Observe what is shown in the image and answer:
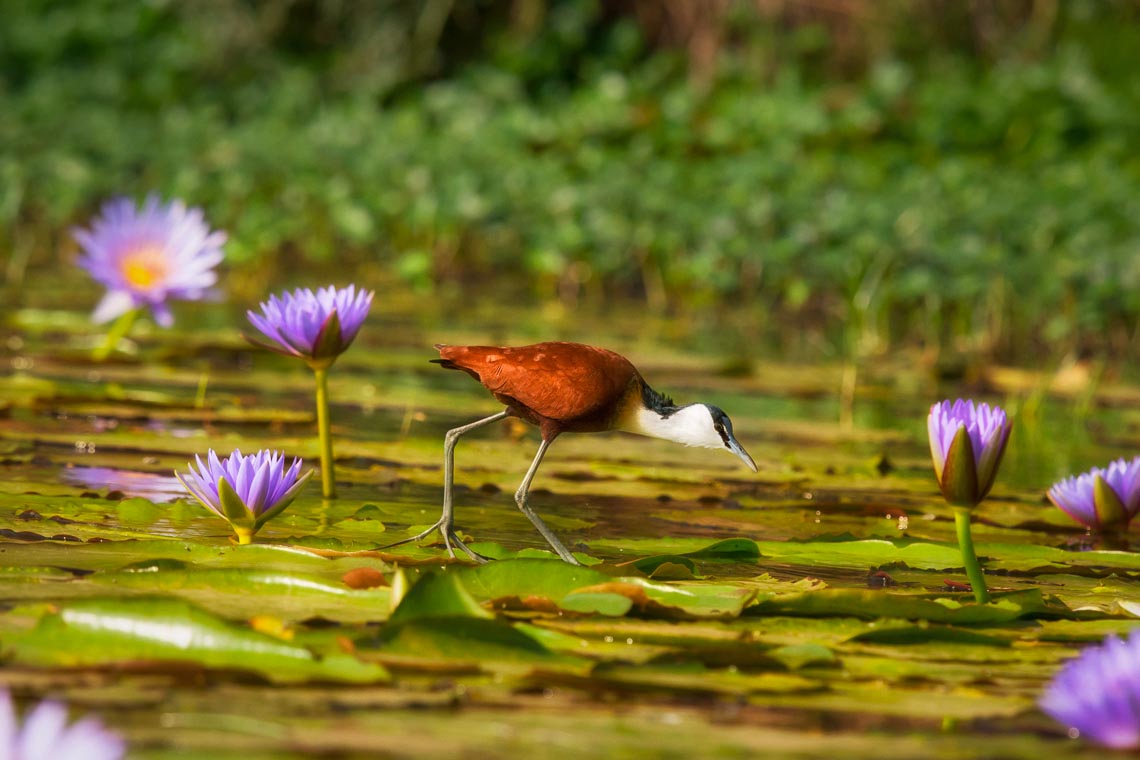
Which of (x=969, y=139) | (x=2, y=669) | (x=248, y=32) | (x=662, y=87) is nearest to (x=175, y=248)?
(x=2, y=669)

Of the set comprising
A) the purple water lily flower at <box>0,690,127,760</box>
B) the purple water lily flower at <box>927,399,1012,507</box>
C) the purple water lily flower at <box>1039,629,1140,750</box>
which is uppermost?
the purple water lily flower at <box>927,399,1012,507</box>

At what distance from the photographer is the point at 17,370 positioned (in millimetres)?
3756

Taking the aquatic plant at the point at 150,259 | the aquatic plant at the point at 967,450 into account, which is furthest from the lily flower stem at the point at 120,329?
the aquatic plant at the point at 967,450

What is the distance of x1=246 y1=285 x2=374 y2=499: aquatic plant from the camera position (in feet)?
7.43

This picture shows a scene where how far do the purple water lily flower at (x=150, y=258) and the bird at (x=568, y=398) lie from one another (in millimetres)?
1324

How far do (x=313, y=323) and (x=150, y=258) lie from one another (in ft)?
4.13

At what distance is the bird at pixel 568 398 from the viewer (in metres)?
2.06

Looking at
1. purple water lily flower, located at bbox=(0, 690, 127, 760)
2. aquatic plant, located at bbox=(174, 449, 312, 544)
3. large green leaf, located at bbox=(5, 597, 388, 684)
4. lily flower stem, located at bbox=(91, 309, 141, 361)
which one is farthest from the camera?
lily flower stem, located at bbox=(91, 309, 141, 361)

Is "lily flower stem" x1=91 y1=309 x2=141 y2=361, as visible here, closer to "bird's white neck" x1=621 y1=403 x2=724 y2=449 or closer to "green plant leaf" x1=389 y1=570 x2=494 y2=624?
"bird's white neck" x1=621 y1=403 x2=724 y2=449

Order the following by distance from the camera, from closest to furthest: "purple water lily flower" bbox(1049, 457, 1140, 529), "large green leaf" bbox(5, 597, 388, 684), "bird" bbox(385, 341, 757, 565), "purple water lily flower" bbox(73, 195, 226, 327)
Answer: "large green leaf" bbox(5, 597, 388, 684) → "bird" bbox(385, 341, 757, 565) → "purple water lily flower" bbox(1049, 457, 1140, 529) → "purple water lily flower" bbox(73, 195, 226, 327)

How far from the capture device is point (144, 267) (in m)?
3.39

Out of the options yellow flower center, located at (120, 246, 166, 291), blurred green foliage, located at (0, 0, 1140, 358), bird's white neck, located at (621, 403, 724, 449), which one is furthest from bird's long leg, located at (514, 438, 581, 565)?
blurred green foliage, located at (0, 0, 1140, 358)

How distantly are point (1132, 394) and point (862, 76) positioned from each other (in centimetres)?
686

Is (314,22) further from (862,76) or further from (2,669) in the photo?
(2,669)
